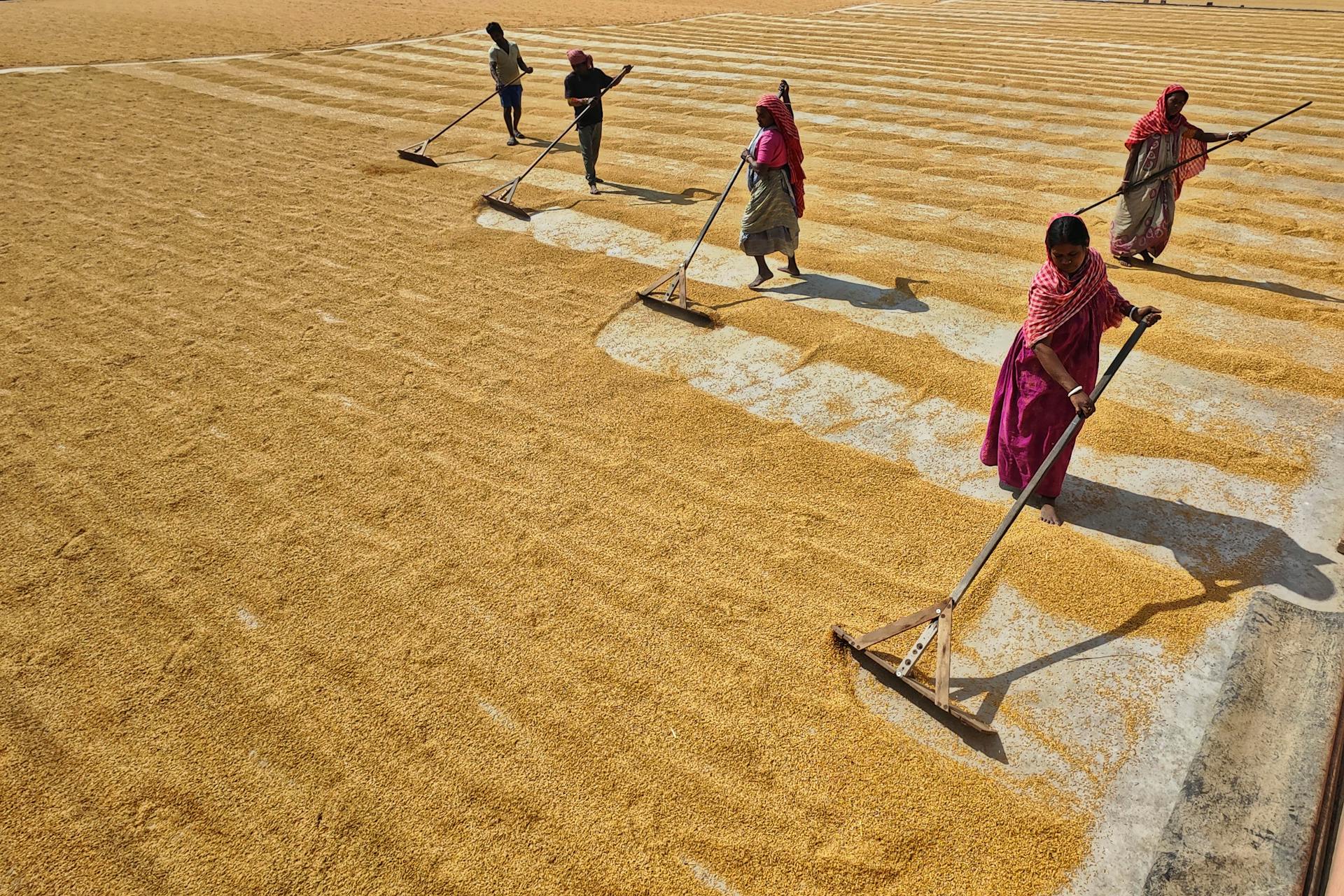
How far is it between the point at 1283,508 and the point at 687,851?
11.8ft

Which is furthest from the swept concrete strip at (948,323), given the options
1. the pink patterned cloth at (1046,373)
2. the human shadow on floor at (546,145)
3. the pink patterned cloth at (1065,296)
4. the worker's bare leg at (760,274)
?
the human shadow on floor at (546,145)

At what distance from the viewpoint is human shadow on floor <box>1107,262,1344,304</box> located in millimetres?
6129

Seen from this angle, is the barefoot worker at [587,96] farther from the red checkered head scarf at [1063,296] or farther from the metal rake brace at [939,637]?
the metal rake brace at [939,637]

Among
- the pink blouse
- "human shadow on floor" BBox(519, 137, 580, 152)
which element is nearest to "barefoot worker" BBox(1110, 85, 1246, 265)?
the pink blouse

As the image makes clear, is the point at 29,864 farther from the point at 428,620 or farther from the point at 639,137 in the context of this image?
the point at 639,137

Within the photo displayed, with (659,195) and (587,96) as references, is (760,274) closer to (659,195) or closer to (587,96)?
(659,195)

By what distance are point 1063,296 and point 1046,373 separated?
378mm

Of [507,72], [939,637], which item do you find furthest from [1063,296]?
[507,72]

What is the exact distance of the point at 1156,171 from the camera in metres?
6.45

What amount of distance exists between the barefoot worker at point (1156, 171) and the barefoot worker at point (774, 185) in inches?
103

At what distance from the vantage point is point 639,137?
11.1 metres

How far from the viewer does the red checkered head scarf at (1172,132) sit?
629 centimetres

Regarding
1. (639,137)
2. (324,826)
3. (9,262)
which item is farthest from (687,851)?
(639,137)

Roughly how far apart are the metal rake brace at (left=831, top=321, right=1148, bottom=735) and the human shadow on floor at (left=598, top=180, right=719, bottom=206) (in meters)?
6.04
